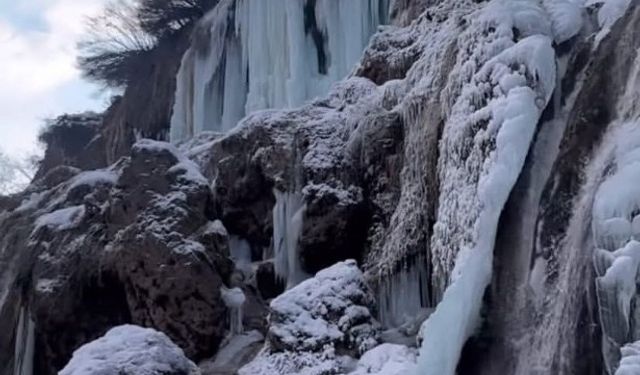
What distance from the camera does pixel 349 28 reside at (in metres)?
15.8

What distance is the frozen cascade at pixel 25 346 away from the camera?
1242cm

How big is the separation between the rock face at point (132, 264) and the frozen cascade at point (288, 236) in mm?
644

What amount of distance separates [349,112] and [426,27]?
1.54m

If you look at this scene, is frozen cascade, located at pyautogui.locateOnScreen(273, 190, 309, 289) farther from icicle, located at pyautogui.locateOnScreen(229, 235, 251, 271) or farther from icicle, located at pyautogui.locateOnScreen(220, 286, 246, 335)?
icicle, located at pyautogui.locateOnScreen(229, 235, 251, 271)

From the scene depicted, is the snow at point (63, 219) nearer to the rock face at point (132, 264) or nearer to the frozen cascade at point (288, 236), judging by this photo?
the rock face at point (132, 264)

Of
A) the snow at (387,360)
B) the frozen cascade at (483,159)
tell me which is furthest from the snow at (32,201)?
the frozen cascade at (483,159)

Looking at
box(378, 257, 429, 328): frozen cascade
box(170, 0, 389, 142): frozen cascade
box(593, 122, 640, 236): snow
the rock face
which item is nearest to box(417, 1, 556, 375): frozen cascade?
box(593, 122, 640, 236): snow

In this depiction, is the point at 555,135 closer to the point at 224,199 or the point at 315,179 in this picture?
the point at 315,179

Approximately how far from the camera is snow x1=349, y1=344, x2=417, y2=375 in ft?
26.0

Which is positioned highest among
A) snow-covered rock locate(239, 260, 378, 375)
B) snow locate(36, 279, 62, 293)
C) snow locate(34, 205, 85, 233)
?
snow locate(34, 205, 85, 233)

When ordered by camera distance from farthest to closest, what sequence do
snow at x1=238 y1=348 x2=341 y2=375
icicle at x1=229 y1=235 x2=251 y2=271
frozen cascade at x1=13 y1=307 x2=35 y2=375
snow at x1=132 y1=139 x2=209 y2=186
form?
icicle at x1=229 y1=235 x2=251 y2=271, snow at x1=132 y1=139 x2=209 y2=186, frozen cascade at x1=13 y1=307 x2=35 y2=375, snow at x1=238 y1=348 x2=341 y2=375

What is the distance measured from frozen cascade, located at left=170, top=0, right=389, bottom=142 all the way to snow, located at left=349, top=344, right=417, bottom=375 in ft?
25.8

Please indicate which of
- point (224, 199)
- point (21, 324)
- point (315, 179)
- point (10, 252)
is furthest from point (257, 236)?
point (10, 252)

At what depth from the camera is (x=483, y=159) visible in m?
7.74
